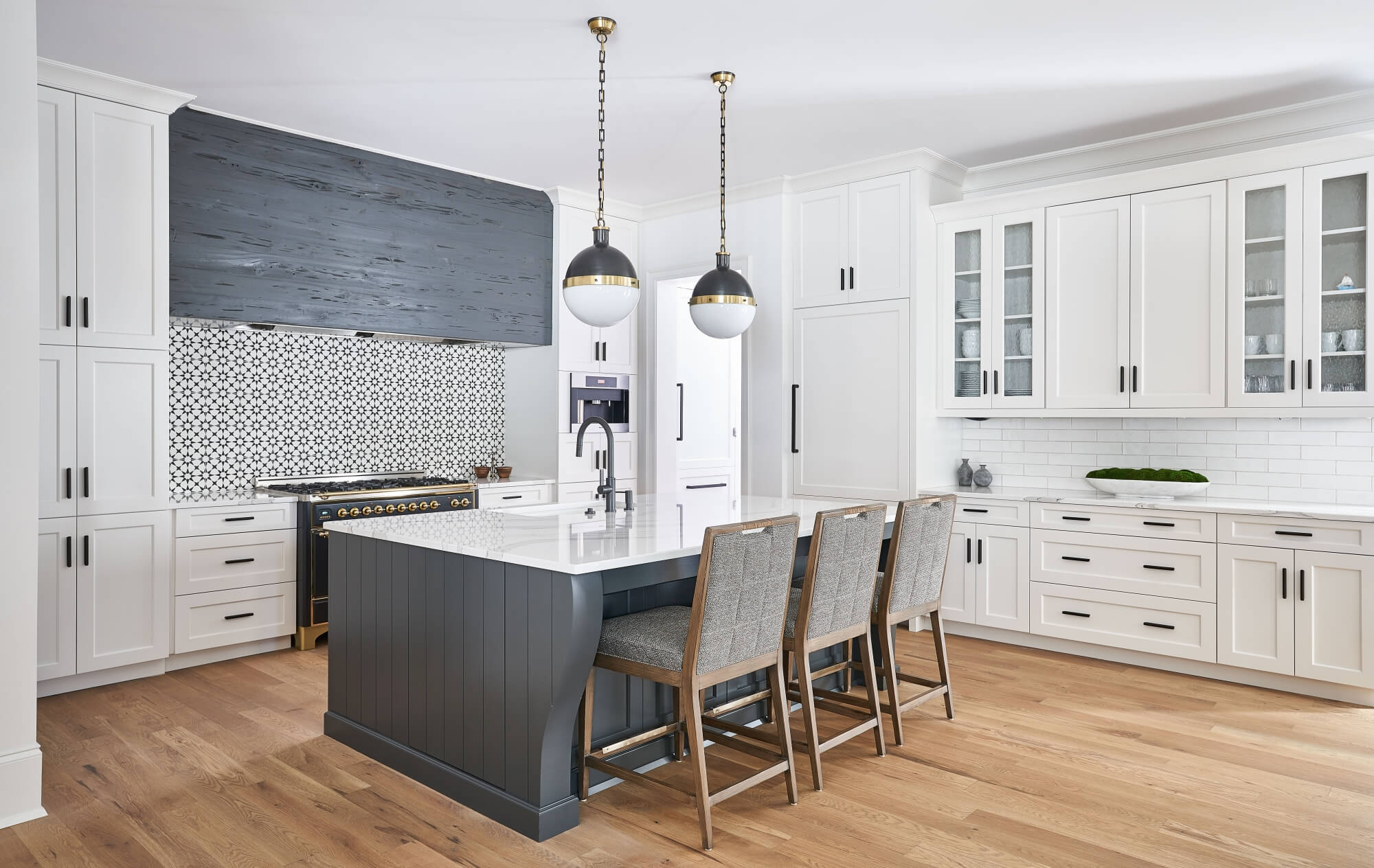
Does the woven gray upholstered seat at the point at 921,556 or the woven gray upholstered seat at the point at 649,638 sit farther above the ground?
the woven gray upholstered seat at the point at 921,556

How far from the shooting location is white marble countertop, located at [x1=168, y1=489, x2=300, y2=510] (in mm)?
4242

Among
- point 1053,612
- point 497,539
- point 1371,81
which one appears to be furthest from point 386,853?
point 1371,81

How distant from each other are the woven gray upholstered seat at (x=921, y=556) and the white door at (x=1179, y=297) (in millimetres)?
1696

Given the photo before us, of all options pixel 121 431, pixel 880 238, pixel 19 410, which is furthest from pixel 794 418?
pixel 19 410

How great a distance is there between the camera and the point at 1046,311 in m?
4.77

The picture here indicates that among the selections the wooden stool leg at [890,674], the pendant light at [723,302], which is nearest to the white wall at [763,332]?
the pendant light at [723,302]

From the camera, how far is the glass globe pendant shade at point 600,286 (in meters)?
3.30

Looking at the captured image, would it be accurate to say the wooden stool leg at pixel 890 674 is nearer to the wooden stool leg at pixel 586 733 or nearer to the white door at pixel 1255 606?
the wooden stool leg at pixel 586 733

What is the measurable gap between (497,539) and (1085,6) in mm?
2811

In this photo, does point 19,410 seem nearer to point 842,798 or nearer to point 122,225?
point 122,225

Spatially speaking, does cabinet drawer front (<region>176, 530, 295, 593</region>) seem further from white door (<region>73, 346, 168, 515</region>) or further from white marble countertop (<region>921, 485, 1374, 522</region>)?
white marble countertop (<region>921, 485, 1374, 522</region>)

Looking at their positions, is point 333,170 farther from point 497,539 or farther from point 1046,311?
point 1046,311

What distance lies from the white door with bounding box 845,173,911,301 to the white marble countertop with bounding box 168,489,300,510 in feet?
10.9

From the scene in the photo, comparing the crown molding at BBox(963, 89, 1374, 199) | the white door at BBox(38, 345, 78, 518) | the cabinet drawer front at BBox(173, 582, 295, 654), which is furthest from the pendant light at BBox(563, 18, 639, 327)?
the crown molding at BBox(963, 89, 1374, 199)
